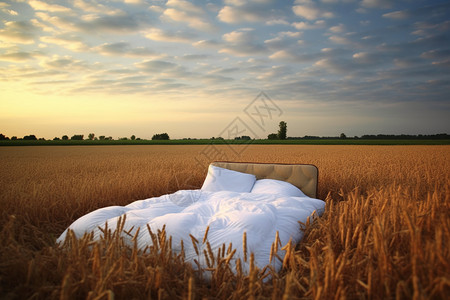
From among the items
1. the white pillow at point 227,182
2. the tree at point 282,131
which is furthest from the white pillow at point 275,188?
the tree at point 282,131

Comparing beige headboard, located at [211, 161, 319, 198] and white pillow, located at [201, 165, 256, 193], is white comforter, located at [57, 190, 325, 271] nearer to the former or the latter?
white pillow, located at [201, 165, 256, 193]

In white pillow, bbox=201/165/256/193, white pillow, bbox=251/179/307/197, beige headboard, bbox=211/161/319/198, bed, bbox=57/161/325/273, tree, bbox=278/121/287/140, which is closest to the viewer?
bed, bbox=57/161/325/273

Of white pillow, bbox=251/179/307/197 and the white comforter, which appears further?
white pillow, bbox=251/179/307/197

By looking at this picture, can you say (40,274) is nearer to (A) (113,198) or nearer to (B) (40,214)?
(B) (40,214)

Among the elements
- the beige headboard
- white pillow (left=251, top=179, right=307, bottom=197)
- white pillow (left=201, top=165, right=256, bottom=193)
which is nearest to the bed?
white pillow (left=251, top=179, right=307, bottom=197)

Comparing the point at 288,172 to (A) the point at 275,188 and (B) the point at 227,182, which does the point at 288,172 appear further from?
(B) the point at 227,182

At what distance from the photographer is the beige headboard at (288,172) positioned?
11.3 feet

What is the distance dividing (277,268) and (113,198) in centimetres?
256

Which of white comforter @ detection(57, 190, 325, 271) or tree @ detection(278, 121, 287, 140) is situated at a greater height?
tree @ detection(278, 121, 287, 140)

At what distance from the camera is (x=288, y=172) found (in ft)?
11.8

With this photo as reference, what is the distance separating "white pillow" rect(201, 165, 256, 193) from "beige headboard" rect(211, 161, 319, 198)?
341mm

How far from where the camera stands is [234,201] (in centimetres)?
211

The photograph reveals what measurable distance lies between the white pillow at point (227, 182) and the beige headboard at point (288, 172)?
1.12ft

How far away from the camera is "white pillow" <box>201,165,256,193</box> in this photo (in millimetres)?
3217
